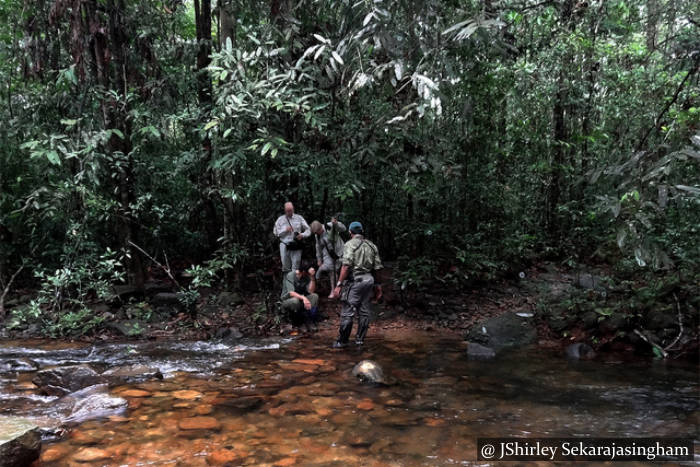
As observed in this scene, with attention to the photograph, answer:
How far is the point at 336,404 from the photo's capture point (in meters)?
4.72

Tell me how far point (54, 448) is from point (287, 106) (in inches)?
189

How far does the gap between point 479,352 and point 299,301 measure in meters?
3.09

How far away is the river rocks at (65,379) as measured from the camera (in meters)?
4.95

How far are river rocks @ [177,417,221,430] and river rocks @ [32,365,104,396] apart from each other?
160 centimetres

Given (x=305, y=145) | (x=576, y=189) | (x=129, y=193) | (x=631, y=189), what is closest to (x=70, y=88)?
(x=129, y=193)

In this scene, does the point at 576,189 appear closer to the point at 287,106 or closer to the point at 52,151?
the point at 287,106

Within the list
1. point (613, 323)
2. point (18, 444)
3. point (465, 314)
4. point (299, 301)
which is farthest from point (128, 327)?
point (613, 323)

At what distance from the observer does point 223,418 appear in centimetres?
434

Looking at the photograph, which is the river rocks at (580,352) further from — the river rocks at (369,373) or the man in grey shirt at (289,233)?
the man in grey shirt at (289,233)

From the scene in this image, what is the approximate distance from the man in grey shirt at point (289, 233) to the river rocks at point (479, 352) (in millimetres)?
3344

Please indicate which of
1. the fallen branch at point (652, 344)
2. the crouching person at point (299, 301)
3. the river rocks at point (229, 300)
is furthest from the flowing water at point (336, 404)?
the river rocks at point (229, 300)

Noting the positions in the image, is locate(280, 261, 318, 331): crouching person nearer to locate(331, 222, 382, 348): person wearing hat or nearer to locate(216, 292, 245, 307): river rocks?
locate(216, 292, 245, 307): river rocks

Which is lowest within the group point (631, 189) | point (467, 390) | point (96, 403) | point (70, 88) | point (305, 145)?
point (467, 390)

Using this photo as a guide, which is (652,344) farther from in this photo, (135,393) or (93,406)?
(93,406)
